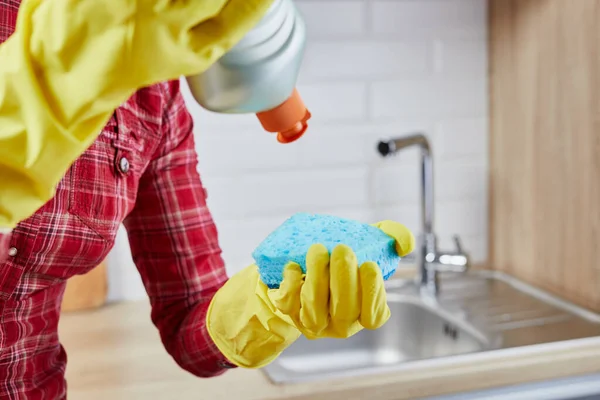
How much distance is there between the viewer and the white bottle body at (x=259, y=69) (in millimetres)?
566

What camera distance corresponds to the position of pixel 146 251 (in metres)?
0.91

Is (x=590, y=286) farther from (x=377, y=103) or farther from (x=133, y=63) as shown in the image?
(x=133, y=63)

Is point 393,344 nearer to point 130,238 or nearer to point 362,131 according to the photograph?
point 362,131

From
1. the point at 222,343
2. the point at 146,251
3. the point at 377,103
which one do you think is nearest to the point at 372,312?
the point at 222,343

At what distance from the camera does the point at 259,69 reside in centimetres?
58

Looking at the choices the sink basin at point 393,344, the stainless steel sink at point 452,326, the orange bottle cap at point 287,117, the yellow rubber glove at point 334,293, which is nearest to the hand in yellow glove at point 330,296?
the yellow rubber glove at point 334,293

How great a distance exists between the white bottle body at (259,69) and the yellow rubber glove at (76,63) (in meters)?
0.11

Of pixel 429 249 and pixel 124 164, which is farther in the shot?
pixel 429 249

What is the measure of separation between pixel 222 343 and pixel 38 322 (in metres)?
0.20

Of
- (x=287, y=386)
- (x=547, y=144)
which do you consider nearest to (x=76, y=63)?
(x=287, y=386)

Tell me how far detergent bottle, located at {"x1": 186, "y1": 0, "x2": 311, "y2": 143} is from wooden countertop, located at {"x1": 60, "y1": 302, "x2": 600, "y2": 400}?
0.49m

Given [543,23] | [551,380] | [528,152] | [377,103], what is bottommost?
[551,380]

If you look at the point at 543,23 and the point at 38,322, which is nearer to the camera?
the point at 38,322

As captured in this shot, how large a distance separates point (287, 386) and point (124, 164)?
0.39m
